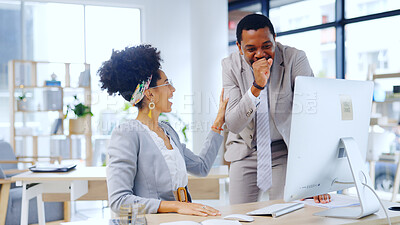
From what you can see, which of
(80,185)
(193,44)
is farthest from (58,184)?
(193,44)

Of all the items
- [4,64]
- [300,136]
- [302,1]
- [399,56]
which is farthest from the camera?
[4,64]

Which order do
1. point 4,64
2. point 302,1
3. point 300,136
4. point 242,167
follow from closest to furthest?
1. point 300,136
2. point 242,167
3. point 302,1
4. point 4,64

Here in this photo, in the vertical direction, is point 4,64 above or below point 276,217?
above

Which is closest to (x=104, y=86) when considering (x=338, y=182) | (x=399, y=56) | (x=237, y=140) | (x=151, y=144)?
(x=151, y=144)

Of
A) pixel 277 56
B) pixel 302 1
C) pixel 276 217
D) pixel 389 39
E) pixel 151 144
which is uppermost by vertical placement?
pixel 302 1

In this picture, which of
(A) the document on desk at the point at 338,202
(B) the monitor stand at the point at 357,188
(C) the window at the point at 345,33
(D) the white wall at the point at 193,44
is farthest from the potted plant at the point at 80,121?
(B) the monitor stand at the point at 357,188

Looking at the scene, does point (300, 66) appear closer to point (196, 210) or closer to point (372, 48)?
point (196, 210)

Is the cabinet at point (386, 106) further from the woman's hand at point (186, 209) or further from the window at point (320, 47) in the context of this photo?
the woman's hand at point (186, 209)

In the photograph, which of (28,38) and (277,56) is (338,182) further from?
(28,38)

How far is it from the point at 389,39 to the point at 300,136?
4.40 metres

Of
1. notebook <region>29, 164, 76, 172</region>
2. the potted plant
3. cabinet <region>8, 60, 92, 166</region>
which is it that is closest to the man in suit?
notebook <region>29, 164, 76, 172</region>

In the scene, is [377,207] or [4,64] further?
[4,64]

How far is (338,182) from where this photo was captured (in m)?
1.74

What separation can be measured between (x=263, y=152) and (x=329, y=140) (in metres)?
0.55
